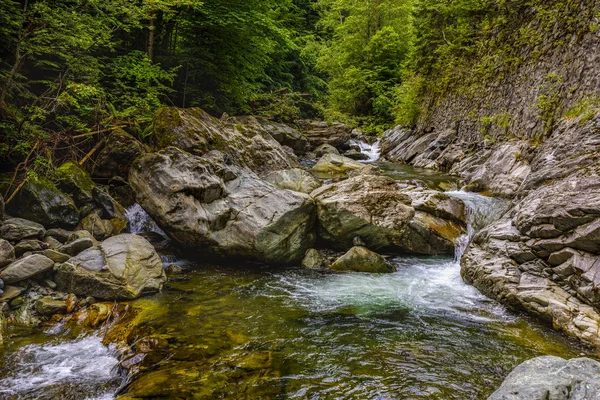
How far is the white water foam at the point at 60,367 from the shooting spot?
453 cm

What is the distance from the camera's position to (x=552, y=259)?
21.7 feet

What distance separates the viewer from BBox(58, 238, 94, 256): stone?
7262mm

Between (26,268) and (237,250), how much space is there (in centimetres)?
386

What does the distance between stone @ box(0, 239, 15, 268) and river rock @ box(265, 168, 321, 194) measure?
20.7ft

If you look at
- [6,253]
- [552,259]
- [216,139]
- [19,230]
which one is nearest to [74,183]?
[19,230]

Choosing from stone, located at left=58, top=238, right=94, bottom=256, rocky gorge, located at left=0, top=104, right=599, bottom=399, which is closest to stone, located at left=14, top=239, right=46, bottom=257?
rocky gorge, located at left=0, top=104, right=599, bottom=399

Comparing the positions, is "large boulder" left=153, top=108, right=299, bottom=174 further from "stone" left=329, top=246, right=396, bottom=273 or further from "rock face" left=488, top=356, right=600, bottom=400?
"rock face" left=488, top=356, right=600, bottom=400

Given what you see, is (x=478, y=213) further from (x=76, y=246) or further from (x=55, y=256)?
(x=55, y=256)

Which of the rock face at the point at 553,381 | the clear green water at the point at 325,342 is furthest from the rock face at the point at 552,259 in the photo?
the rock face at the point at 553,381

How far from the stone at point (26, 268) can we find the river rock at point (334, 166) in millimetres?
10714

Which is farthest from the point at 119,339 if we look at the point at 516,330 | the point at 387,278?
the point at 516,330

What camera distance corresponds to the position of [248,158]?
1182 centimetres

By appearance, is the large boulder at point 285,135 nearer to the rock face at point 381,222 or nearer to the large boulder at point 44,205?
the rock face at point 381,222

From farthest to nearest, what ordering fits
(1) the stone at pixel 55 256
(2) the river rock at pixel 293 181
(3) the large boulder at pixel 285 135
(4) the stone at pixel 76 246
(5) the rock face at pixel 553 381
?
(3) the large boulder at pixel 285 135 → (2) the river rock at pixel 293 181 → (4) the stone at pixel 76 246 → (1) the stone at pixel 55 256 → (5) the rock face at pixel 553 381
